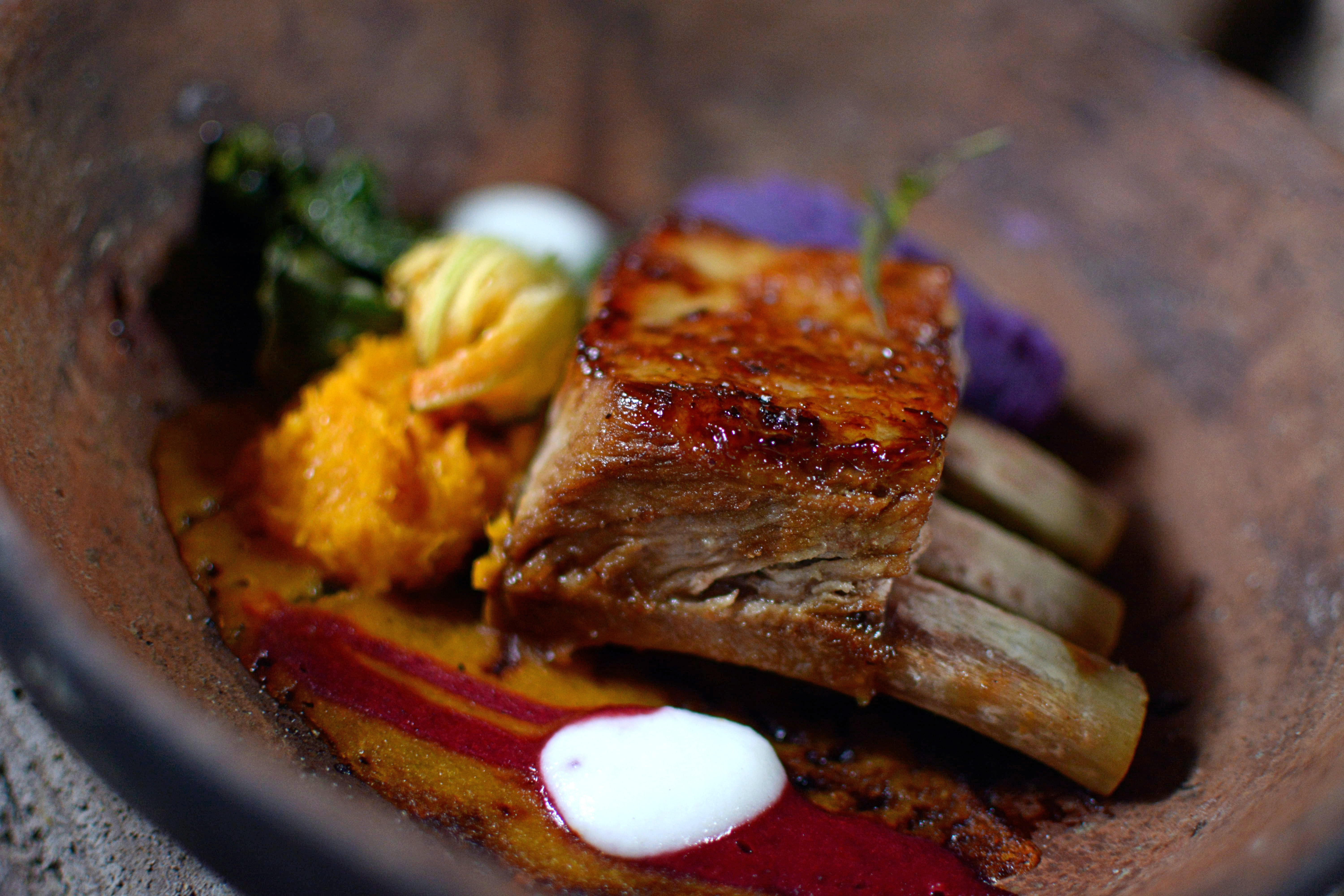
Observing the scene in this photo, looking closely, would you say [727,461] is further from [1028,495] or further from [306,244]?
[306,244]

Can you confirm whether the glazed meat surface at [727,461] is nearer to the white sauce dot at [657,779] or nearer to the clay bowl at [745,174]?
the white sauce dot at [657,779]

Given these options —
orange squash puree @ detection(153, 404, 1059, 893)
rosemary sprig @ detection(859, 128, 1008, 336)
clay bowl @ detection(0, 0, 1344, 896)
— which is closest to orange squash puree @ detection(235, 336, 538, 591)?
orange squash puree @ detection(153, 404, 1059, 893)

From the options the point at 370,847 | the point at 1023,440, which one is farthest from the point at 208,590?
the point at 1023,440

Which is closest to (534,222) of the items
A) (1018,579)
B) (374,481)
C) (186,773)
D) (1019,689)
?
(374,481)

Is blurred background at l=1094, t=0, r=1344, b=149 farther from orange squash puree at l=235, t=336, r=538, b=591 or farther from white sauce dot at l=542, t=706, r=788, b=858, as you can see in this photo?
white sauce dot at l=542, t=706, r=788, b=858

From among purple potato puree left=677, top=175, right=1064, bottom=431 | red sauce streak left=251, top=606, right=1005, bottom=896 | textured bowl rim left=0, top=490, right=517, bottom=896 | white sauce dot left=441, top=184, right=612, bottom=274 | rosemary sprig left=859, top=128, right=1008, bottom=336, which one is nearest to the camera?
textured bowl rim left=0, top=490, right=517, bottom=896

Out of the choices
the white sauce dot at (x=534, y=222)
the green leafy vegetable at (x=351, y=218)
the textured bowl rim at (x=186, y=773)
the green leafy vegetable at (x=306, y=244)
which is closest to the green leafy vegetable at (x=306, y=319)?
the green leafy vegetable at (x=306, y=244)
